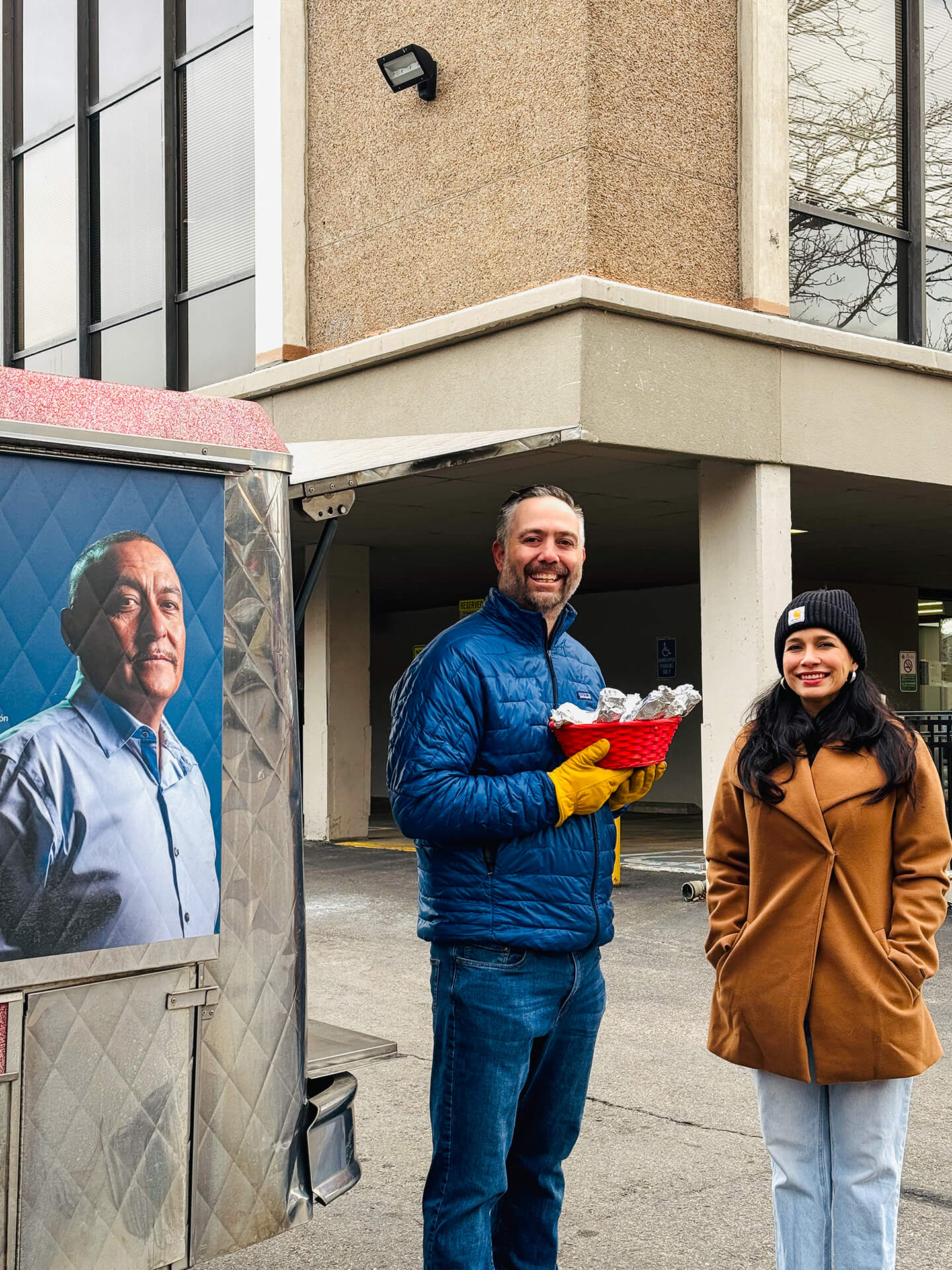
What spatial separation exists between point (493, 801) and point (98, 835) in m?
0.82

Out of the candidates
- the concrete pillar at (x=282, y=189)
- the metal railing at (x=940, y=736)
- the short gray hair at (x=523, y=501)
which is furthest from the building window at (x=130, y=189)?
the short gray hair at (x=523, y=501)

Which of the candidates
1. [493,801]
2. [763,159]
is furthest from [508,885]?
[763,159]

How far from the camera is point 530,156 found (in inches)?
380

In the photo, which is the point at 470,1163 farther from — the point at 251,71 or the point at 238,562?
the point at 251,71

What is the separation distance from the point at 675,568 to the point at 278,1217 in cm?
1600

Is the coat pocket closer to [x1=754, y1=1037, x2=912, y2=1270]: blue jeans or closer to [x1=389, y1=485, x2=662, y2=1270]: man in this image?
[x1=754, y1=1037, x2=912, y2=1270]: blue jeans

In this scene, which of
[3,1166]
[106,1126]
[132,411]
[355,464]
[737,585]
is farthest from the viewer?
[737,585]

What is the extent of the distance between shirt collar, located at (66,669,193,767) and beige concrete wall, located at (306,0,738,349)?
7.22 meters

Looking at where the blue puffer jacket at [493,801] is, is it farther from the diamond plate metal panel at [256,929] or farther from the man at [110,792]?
the man at [110,792]

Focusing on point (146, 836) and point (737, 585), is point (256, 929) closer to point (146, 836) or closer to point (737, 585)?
point (146, 836)

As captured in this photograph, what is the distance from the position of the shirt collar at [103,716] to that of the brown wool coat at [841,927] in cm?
128

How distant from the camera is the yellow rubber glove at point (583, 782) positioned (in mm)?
2959

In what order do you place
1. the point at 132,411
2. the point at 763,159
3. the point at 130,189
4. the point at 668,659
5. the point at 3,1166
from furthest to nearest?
the point at 668,659 → the point at 130,189 → the point at 763,159 → the point at 132,411 → the point at 3,1166

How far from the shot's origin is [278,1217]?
9.55 ft
